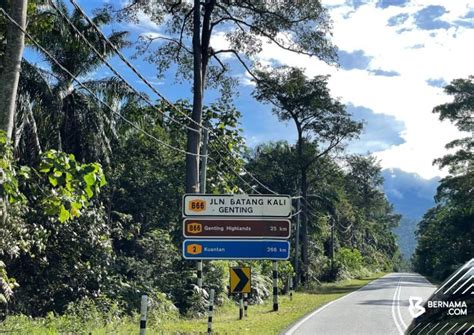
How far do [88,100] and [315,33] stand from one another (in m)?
9.65

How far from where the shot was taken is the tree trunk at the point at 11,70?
8.45 metres

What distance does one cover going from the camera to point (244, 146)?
2580 cm

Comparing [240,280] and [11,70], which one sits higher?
[11,70]

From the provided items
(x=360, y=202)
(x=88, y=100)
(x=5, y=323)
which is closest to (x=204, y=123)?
(x=88, y=100)

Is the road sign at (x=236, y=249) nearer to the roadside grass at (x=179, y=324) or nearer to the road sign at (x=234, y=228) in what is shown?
the road sign at (x=234, y=228)

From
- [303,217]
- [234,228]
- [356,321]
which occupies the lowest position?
[356,321]

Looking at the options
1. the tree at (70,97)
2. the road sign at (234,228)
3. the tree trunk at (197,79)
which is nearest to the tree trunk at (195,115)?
the tree trunk at (197,79)

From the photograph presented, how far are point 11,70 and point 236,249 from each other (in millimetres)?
8064

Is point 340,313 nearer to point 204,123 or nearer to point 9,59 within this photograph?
point 204,123

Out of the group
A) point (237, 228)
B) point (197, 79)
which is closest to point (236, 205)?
point (237, 228)

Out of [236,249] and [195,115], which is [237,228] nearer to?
[236,249]

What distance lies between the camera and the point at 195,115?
20.1m

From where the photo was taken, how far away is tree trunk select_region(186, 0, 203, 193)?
64.6 ft

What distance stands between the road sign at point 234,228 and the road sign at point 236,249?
18 centimetres
